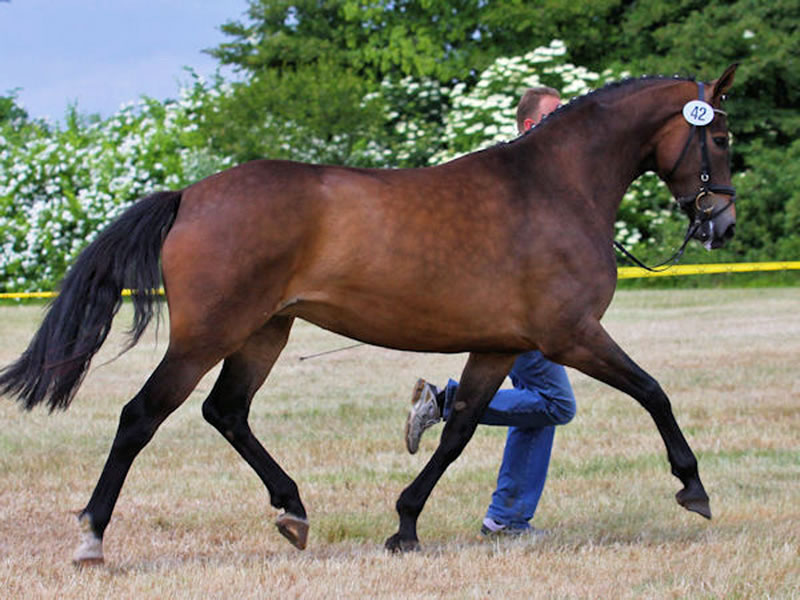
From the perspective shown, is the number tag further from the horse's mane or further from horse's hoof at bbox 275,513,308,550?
horse's hoof at bbox 275,513,308,550

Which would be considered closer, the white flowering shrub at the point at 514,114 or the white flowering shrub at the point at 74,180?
the white flowering shrub at the point at 74,180

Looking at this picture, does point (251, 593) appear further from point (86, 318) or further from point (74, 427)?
point (74, 427)

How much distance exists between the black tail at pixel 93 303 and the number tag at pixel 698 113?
224cm

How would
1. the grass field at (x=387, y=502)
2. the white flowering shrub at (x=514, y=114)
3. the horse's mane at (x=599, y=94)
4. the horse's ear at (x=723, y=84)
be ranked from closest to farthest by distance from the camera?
the grass field at (x=387, y=502) < the horse's ear at (x=723, y=84) < the horse's mane at (x=599, y=94) < the white flowering shrub at (x=514, y=114)

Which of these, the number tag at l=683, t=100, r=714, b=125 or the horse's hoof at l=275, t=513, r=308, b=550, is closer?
the horse's hoof at l=275, t=513, r=308, b=550

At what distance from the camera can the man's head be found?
5.64m

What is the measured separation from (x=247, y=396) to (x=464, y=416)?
3.15ft

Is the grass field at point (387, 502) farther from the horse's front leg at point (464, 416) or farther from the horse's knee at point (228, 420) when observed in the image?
the horse's knee at point (228, 420)

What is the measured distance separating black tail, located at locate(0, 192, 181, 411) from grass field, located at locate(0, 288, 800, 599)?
62 cm

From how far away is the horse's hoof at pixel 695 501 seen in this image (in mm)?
4891

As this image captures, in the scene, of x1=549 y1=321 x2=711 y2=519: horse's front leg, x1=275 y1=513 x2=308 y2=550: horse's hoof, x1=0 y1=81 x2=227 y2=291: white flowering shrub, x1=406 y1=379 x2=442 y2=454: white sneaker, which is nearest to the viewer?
x1=549 y1=321 x2=711 y2=519: horse's front leg

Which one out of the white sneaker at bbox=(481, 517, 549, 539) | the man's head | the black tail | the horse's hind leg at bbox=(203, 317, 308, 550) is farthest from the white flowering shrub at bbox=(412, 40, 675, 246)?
the black tail

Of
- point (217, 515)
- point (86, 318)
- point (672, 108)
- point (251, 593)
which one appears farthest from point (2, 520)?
point (672, 108)

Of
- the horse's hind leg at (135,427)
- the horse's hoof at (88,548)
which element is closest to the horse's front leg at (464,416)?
the horse's hind leg at (135,427)
